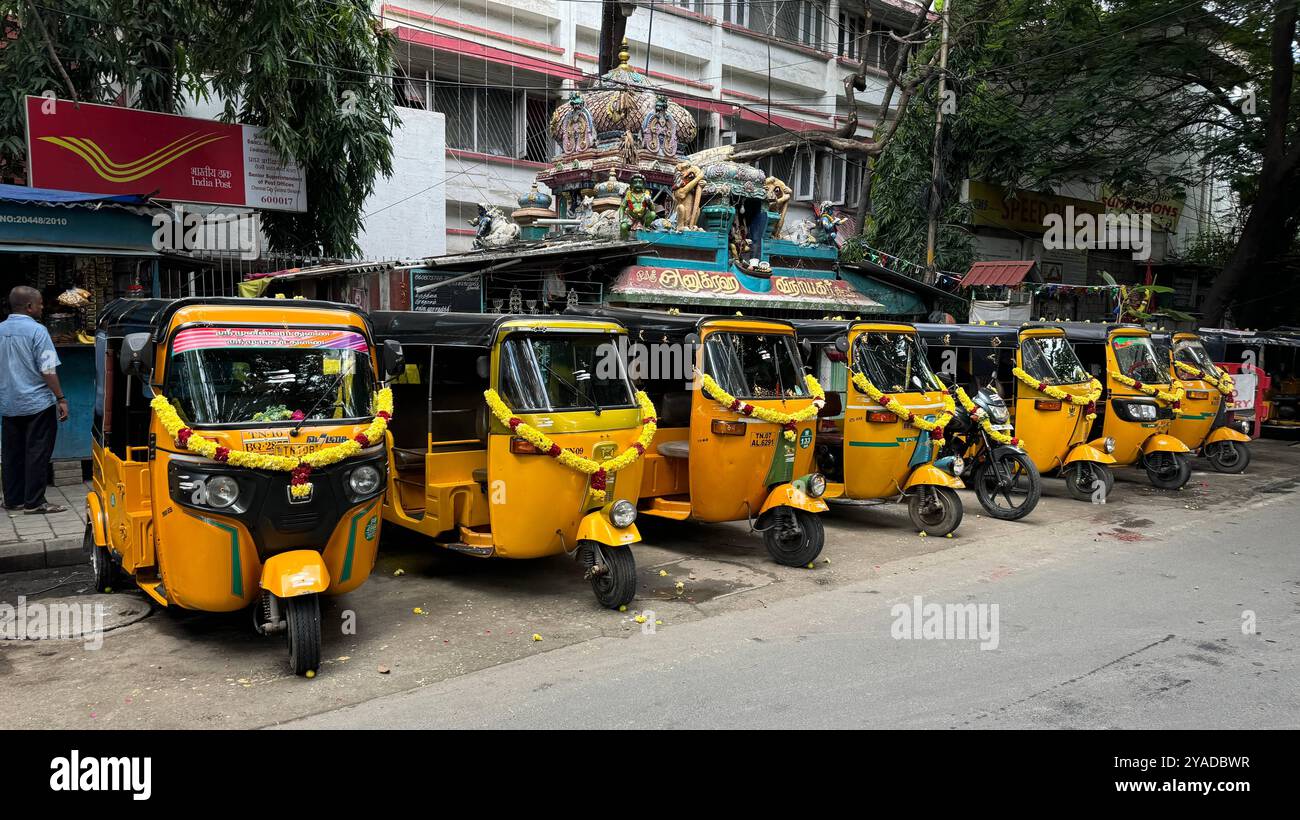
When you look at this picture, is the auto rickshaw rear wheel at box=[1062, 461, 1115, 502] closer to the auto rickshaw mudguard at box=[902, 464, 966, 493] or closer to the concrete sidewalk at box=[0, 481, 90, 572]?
the auto rickshaw mudguard at box=[902, 464, 966, 493]

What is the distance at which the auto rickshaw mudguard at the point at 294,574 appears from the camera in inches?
201

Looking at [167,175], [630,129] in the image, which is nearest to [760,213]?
[630,129]

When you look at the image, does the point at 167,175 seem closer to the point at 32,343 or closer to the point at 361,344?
the point at 32,343

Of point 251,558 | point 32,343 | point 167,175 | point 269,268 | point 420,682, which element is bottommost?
point 420,682

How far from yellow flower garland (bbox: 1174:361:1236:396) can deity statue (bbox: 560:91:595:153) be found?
994cm

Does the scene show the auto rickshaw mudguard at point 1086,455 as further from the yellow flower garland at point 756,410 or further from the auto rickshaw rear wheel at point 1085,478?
the yellow flower garland at point 756,410

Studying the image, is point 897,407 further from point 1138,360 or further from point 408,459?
point 1138,360

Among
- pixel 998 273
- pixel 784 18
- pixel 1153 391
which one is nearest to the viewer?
pixel 1153 391

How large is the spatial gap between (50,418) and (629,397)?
533 centimetres

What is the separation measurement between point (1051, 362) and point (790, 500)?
5502 mm

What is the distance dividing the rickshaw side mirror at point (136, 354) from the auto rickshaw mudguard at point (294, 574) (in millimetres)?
1364

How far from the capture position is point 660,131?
1638cm

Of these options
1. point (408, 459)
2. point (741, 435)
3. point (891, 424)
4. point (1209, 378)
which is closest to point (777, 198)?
point (1209, 378)

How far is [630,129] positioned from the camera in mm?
15945
